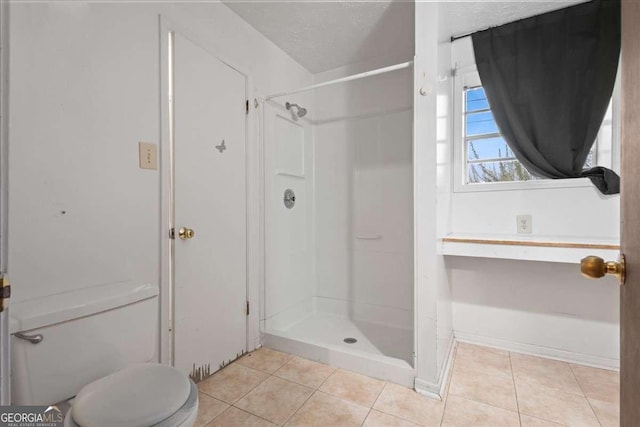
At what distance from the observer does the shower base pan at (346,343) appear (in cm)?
180

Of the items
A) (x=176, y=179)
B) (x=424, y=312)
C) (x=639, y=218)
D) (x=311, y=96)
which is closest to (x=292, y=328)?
(x=424, y=312)

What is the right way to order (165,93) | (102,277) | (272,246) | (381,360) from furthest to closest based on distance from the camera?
(272,246) < (381,360) < (165,93) < (102,277)

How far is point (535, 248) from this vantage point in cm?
168

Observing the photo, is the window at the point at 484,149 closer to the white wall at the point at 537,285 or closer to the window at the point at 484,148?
the window at the point at 484,148

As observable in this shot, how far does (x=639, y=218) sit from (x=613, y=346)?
6.79ft

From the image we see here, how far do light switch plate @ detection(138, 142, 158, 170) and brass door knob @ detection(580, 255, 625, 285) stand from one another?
1692mm

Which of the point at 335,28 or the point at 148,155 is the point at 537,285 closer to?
the point at 335,28

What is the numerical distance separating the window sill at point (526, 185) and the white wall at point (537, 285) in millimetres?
22

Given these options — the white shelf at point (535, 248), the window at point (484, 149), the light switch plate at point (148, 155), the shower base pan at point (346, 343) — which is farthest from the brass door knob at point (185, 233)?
the window at point (484, 149)

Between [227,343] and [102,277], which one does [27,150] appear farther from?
[227,343]

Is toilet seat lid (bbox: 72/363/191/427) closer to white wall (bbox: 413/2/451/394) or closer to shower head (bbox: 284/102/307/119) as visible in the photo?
white wall (bbox: 413/2/451/394)

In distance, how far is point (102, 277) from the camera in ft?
4.37

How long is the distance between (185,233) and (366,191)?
1.58 meters

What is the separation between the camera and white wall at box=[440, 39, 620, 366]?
1900mm
